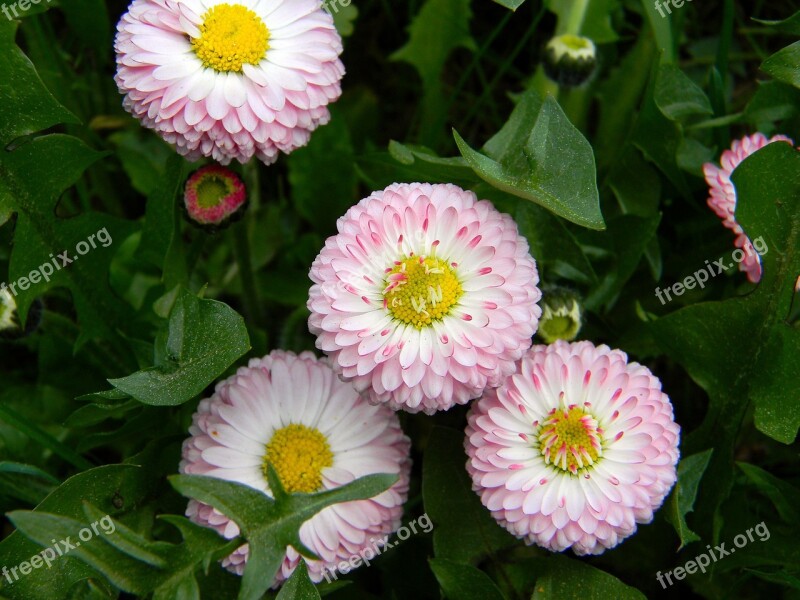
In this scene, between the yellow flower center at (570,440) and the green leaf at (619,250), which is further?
the green leaf at (619,250)

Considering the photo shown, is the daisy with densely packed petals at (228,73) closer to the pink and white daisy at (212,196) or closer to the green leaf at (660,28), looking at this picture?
the pink and white daisy at (212,196)

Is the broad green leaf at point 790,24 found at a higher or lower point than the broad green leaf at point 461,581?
higher

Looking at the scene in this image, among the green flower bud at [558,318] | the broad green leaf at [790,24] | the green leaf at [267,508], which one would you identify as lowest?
the green flower bud at [558,318]

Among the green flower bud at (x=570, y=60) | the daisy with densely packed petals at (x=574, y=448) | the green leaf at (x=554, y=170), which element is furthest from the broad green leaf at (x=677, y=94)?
the daisy with densely packed petals at (x=574, y=448)

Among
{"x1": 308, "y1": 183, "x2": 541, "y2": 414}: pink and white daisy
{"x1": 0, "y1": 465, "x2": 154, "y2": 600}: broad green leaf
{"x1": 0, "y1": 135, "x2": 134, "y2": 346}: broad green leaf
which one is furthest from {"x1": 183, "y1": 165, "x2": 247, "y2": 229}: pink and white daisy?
{"x1": 0, "y1": 465, "x2": 154, "y2": 600}: broad green leaf

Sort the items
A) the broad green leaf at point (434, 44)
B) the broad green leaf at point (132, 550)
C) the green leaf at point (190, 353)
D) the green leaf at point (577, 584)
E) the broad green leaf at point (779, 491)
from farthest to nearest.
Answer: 1. the broad green leaf at point (434, 44)
2. the broad green leaf at point (779, 491)
3. the green leaf at point (577, 584)
4. the green leaf at point (190, 353)
5. the broad green leaf at point (132, 550)

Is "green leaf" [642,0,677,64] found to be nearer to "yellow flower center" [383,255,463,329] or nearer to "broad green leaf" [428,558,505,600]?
"yellow flower center" [383,255,463,329]

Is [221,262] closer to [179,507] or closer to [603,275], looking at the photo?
[179,507]

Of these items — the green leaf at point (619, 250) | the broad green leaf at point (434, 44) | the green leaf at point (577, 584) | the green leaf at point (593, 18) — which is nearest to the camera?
the green leaf at point (577, 584)
